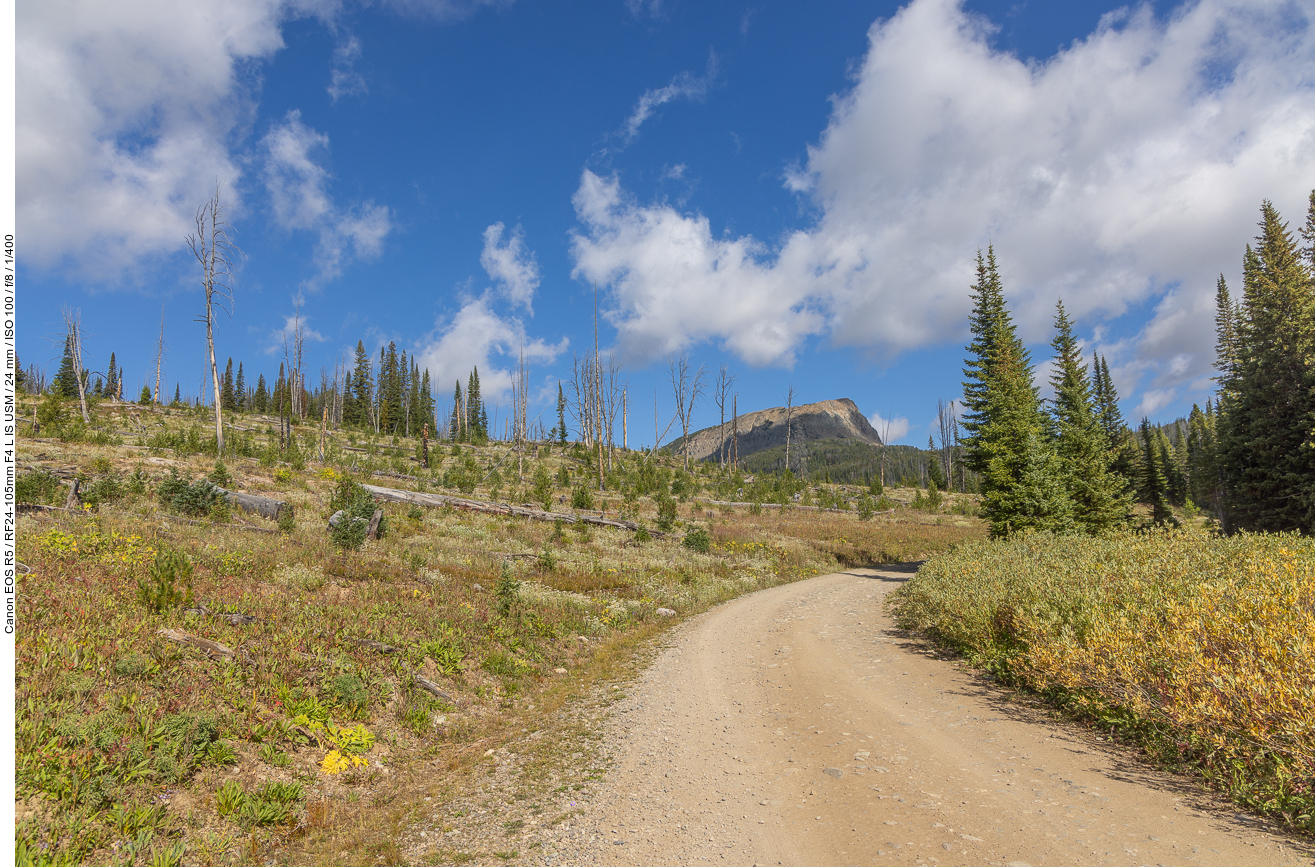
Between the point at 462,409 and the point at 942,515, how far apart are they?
82.7 metres

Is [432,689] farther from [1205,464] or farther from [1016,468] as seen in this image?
[1205,464]

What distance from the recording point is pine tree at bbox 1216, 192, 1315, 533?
2702 cm

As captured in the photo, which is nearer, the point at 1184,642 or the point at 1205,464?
the point at 1184,642

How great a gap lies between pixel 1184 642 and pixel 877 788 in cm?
371

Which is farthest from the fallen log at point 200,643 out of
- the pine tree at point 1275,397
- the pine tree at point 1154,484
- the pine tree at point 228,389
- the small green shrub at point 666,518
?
the pine tree at point 228,389

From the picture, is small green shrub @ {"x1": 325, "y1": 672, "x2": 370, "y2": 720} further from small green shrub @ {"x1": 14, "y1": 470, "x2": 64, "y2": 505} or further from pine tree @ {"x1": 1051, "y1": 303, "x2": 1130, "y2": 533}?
pine tree @ {"x1": 1051, "y1": 303, "x2": 1130, "y2": 533}

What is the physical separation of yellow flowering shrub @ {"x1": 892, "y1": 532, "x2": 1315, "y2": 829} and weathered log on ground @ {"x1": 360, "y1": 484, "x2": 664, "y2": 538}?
18207mm

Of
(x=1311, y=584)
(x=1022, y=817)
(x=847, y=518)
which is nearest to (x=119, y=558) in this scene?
(x=1022, y=817)

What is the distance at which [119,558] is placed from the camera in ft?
29.9

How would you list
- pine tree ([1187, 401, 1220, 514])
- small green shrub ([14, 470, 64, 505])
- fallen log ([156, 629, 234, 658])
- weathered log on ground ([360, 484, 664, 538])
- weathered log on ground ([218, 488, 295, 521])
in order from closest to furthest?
fallen log ([156, 629, 234, 658]), small green shrub ([14, 470, 64, 505]), weathered log on ground ([218, 488, 295, 521]), weathered log on ground ([360, 484, 664, 538]), pine tree ([1187, 401, 1220, 514])

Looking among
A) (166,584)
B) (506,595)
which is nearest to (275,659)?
(166,584)

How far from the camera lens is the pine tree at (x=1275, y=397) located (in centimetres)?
2702

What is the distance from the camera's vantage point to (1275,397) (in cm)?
2856

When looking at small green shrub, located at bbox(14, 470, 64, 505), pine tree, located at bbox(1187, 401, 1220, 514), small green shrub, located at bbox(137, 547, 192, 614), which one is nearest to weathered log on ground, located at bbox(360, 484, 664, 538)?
small green shrub, located at bbox(14, 470, 64, 505)
